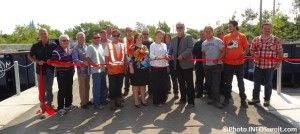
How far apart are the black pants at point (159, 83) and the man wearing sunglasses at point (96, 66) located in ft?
3.89

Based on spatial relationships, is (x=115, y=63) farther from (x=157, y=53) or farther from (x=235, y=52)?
(x=235, y=52)

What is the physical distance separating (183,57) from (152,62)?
28.6 inches

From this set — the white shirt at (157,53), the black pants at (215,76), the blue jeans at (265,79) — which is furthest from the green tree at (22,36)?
the blue jeans at (265,79)

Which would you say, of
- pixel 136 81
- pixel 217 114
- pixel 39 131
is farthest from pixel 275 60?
pixel 39 131

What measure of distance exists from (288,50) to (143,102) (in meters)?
7.42

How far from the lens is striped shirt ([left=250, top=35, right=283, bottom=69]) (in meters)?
6.05

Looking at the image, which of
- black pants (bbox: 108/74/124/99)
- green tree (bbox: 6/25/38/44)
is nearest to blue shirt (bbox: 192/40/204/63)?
black pants (bbox: 108/74/124/99)

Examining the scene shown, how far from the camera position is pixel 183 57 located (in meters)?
6.31

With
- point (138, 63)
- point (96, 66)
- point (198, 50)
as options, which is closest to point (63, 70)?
point (96, 66)

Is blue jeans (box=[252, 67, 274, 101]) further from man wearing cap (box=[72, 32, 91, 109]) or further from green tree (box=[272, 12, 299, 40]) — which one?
green tree (box=[272, 12, 299, 40])

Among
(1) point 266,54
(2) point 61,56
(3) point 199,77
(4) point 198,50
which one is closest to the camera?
(2) point 61,56

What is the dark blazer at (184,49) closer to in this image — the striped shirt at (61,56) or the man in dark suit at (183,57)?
the man in dark suit at (183,57)

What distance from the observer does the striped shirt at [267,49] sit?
19.8ft

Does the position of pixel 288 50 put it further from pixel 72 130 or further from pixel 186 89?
pixel 72 130
